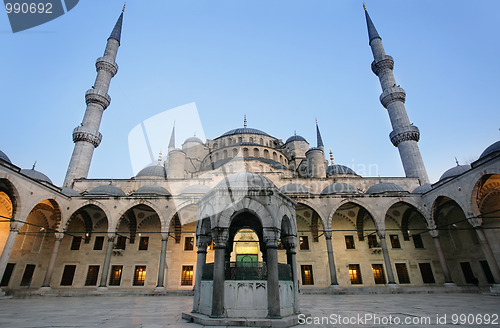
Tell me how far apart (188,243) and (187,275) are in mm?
2032

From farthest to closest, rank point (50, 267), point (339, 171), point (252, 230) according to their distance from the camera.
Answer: point (339, 171), point (50, 267), point (252, 230)

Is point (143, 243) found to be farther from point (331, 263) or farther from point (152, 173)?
point (331, 263)

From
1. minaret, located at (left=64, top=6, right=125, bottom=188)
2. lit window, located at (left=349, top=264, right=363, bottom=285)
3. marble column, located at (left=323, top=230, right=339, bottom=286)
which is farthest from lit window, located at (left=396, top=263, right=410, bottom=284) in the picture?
minaret, located at (left=64, top=6, right=125, bottom=188)

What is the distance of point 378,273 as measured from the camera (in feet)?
54.5

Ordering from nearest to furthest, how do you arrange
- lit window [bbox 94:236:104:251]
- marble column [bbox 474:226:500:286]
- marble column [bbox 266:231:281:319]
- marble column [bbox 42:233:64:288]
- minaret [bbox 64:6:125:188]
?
marble column [bbox 266:231:281:319]
marble column [bbox 474:226:500:286]
marble column [bbox 42:233:64:288]
lit window [bbox 94:236:104:251]
minaret [bbox 64:6:125:188]

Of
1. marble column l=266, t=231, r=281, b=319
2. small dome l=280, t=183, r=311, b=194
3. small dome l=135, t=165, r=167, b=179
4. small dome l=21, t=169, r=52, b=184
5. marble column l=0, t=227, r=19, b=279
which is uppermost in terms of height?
small dome l=135, t=165, r=167, b=179

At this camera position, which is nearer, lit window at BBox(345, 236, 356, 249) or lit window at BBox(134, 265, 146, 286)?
lit window at BBox(134, 265, 146, 286)

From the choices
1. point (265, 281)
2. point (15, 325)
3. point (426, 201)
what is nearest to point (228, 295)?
point (265, 281)

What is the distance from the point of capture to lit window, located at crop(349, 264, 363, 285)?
16469 mm

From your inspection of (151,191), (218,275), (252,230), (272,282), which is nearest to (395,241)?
(252,230)

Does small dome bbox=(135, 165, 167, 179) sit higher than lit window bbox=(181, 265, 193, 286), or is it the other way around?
small dome bbox=(135, 165, 167, 179)

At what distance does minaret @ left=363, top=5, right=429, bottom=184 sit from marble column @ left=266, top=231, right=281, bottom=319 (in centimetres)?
2052

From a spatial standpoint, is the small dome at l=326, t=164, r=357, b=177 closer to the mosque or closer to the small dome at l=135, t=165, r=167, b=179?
the mosque

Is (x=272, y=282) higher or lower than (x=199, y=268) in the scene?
lower
